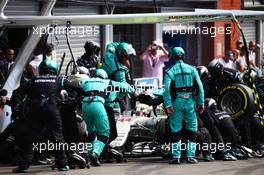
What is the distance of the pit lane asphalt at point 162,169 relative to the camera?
1302 cm

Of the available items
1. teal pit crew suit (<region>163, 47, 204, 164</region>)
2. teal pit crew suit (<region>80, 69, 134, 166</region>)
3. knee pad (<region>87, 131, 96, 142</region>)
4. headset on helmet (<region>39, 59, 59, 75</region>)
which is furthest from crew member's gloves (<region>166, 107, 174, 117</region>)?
headset on helmet (<region>39, 59, 59, 75</region>)

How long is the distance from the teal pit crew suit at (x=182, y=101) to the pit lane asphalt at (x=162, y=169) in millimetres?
354

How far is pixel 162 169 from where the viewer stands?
13.4m

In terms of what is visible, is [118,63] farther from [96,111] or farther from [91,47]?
[96,111]

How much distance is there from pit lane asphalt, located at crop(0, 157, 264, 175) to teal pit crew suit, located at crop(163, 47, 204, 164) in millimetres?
354

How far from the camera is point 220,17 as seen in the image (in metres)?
14.0

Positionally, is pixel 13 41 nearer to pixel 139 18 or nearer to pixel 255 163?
pixel 139 18

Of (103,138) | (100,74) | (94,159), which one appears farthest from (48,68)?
(94,159)

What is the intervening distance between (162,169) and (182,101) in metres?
1.17

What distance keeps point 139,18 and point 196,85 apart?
146cm

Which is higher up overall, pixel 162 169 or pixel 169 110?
pixel 169 110

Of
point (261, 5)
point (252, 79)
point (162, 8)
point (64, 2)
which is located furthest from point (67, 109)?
point (261, 5)

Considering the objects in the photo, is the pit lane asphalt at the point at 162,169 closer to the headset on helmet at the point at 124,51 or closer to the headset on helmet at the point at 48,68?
the headset on helmet at the point at 48,68

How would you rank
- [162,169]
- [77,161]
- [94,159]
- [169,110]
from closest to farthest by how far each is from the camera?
[77,161] < [94,159] < [162,169] < [169,110]
